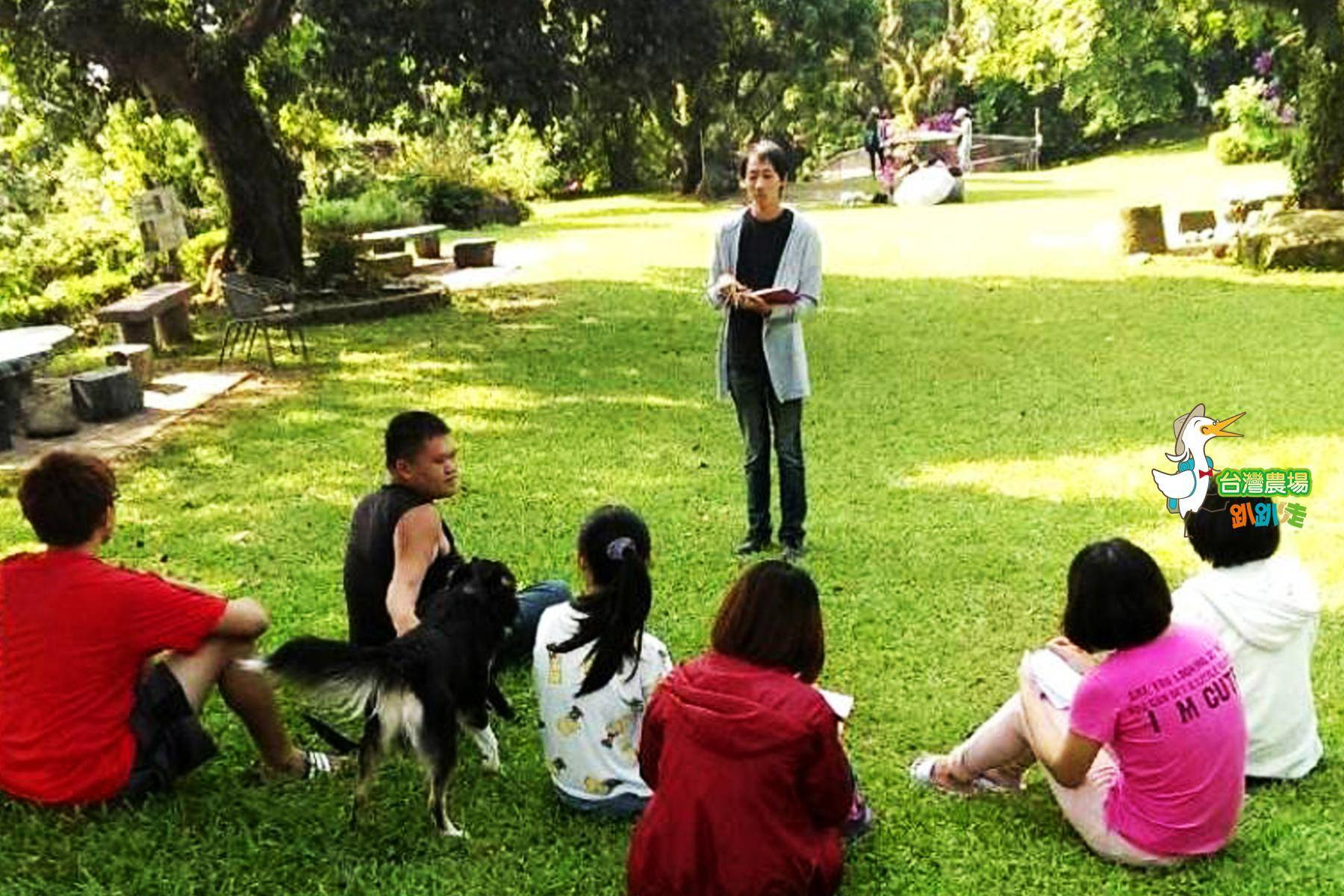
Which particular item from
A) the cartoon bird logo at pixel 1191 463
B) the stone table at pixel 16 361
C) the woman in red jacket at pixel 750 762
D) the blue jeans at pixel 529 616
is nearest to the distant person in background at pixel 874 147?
the cartoon bird logo at pixel 1191 463

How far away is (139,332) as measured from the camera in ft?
35.1

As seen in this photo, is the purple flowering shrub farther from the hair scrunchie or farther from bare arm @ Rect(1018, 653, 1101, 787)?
the hair scrunchie

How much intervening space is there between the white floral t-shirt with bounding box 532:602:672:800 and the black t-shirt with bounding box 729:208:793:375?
1.96 m

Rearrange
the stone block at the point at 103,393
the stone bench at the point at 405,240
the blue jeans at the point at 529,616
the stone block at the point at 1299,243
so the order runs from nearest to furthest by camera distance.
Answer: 1. the blue jeans at the point at 529,616
2. the stone block at the point at 103,393
3. the stone block at the point at 1299,243
4. the stone bench at the point at 405,240

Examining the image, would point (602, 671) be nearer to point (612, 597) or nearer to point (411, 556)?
point (612, 597)

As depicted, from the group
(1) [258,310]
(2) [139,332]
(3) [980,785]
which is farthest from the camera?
(2) [139,332]

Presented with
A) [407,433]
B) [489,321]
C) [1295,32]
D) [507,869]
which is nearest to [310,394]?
[489,321]

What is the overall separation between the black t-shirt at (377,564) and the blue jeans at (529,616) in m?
0.46

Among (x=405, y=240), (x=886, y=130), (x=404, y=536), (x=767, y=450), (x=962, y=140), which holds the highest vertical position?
(x=886, y=130)

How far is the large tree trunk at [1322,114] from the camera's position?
1291 cm

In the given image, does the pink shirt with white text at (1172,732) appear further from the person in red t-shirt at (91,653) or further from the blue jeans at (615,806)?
the person in red t-shirt at (91,653)

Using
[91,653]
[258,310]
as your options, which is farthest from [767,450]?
[258,310]

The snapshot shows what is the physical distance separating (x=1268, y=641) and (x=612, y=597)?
1.63 meters

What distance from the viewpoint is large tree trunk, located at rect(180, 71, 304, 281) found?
1220 cm
